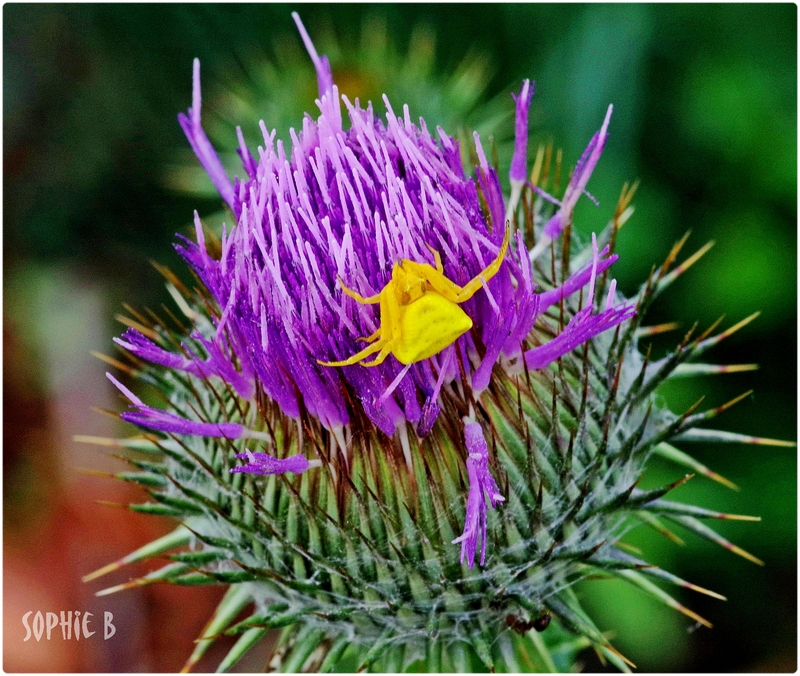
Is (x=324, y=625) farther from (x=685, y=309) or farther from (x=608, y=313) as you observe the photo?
(x=685, y=309)

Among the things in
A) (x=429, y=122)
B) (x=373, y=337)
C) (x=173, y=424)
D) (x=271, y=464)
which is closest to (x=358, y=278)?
(x=373, y=337)

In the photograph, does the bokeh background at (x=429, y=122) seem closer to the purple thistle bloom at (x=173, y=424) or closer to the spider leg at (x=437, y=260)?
the purple thistle bloom at (x=173, y=424)

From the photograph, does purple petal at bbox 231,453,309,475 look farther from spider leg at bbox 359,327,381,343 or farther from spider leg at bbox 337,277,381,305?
spider leg at bbox 337,277,381,305

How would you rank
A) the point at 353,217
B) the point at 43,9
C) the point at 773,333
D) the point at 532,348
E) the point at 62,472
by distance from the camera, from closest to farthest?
the point at 353,217
the point at 532,348
the point at 773,333
the point at 62,472
the point at 43,9

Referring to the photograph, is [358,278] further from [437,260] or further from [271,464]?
[271,464]

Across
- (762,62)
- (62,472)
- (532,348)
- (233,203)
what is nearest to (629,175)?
(762,62)

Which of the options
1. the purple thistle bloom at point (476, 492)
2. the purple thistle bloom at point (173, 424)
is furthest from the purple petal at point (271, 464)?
the purple thistle bloom at point (476, 492)

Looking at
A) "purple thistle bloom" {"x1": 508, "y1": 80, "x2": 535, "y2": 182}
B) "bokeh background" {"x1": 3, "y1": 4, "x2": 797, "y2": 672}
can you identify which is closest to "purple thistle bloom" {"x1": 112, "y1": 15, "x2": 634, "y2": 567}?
"purple thistle bloom" {"x1": 508, "y1": 80, "x2": 535, "y2": 182}
